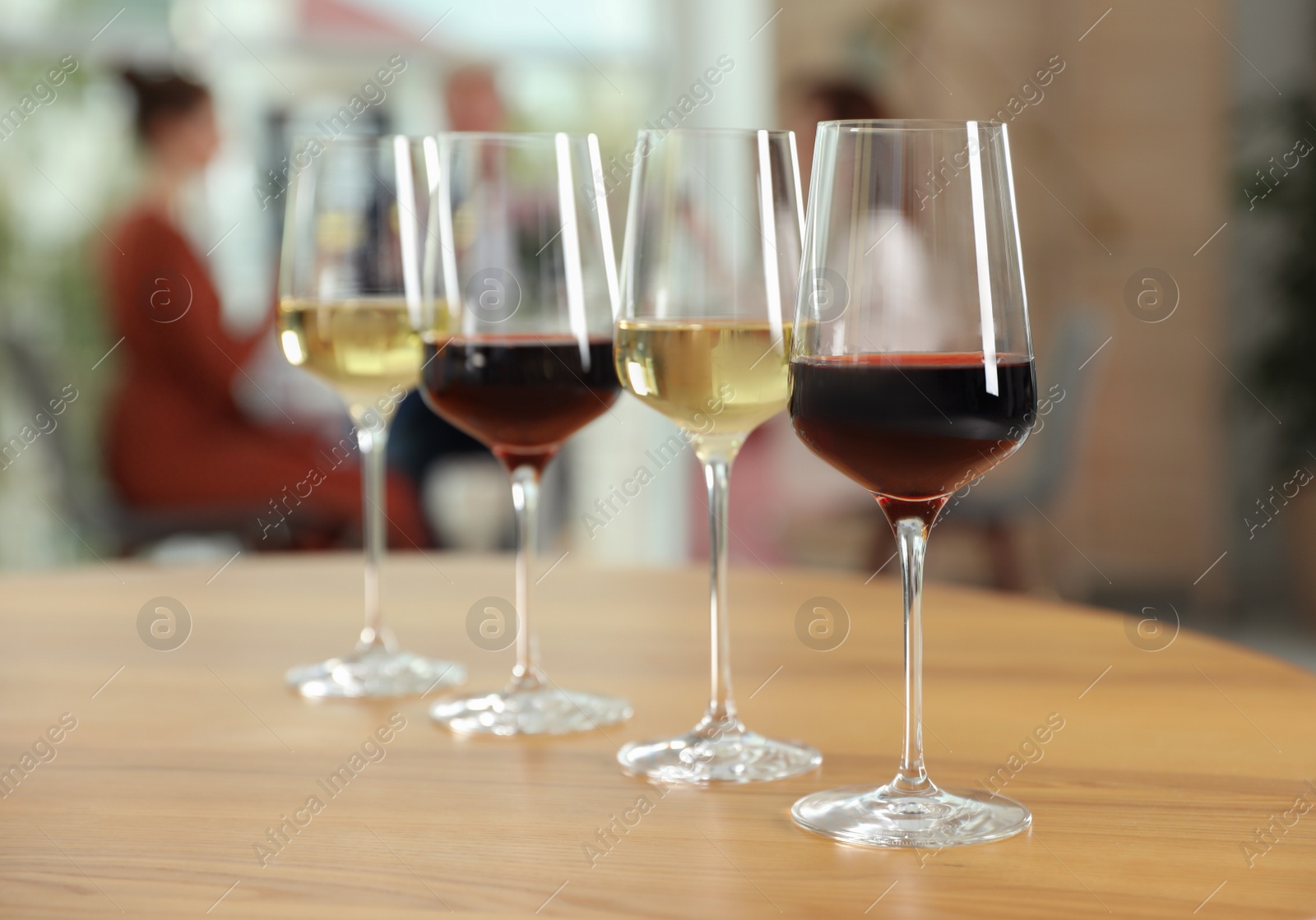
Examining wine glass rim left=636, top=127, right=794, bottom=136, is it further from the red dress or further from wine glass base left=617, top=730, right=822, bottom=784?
the red dress

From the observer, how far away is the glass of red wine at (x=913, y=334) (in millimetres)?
646

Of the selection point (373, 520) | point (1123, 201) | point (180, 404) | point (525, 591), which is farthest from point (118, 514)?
point (1123, 201)

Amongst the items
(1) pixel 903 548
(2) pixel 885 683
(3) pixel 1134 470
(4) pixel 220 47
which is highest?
(4) pixel 220 47

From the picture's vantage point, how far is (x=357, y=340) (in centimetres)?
102

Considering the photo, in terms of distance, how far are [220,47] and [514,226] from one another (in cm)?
412

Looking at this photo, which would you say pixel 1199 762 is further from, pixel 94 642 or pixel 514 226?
pixel 94 642

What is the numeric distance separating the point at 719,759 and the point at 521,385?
0.27 meters

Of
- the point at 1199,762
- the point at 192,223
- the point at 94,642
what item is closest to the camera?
the point at 1199,762

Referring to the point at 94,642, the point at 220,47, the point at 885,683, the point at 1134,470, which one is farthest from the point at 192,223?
the point at 885,683

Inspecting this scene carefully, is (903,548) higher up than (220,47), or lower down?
lower down

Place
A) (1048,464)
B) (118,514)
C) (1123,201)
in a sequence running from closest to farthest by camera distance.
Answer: (118,514) < (1048,464) < (1123,201)

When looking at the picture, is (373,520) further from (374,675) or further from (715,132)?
(715,132)

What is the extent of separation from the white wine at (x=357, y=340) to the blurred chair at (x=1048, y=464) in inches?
105

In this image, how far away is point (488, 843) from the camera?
645 mm
